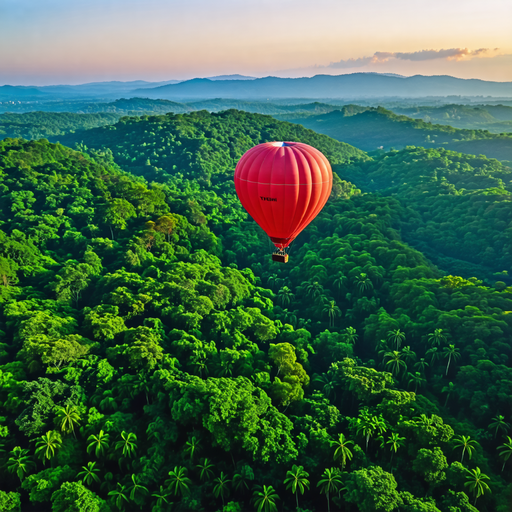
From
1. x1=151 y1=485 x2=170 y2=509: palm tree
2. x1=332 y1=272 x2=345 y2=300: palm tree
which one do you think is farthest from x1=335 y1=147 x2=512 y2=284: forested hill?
x1=151 y1=485 x2=170 y2=509: palm tree

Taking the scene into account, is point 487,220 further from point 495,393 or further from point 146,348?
point 146,348

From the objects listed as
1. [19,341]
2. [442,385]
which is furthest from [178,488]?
[442,385]

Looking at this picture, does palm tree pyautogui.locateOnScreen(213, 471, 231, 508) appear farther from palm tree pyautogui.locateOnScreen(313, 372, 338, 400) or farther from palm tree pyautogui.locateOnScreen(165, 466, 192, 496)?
palm tree pyautogui.locateOnScreen(313, 372, 338, 400)

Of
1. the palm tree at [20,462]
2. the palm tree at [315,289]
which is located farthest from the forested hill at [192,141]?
the palm tree at [20,462]

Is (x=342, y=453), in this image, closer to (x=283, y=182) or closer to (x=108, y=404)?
(x=108, y=404)

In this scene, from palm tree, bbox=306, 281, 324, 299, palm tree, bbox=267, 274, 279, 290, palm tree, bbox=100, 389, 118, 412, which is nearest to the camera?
palm tree, bbox=100, 389, 118, 412

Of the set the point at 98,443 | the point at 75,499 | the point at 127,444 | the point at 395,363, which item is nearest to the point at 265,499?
the point at 127,444
